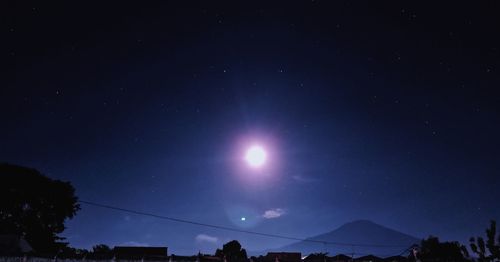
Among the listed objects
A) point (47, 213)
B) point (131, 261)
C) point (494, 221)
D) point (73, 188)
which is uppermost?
point (73, 188)

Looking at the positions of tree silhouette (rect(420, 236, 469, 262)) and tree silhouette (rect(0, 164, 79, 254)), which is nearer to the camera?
tree silhouette (rect(0, 164, 79, 254))

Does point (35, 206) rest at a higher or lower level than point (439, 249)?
higher

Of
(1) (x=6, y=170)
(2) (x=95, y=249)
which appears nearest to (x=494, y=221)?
(1) (x=6, y=170)

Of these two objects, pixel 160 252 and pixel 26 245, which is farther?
pixel 160 252

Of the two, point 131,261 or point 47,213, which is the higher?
point 47,213

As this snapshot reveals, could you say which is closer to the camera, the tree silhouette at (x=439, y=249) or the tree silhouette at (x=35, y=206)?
the tree silhouette at (x=35, y=206)

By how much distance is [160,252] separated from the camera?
6938cm

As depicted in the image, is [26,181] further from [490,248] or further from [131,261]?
[490,248]

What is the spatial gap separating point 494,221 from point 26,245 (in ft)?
170

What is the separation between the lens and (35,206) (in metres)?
61.6

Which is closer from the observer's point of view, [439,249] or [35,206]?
[35,206]

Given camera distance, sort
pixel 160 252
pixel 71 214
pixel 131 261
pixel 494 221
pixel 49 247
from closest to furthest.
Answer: pixel 494 221
pixel 131 261
pixel 49 247
pixel 71 214
pixel 160 252

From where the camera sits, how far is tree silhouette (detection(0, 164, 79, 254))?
A: 58969 millimetres

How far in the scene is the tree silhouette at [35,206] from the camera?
193 ft
